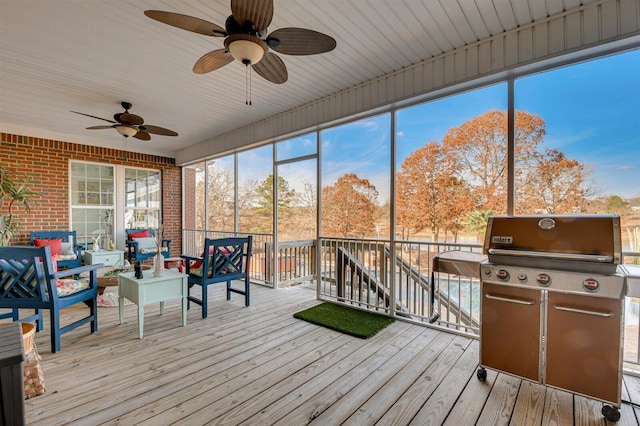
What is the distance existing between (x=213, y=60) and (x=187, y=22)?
1.63ft

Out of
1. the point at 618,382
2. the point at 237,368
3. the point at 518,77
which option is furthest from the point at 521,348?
the point at 518,77

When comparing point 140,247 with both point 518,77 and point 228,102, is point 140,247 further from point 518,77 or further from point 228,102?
point 518,77

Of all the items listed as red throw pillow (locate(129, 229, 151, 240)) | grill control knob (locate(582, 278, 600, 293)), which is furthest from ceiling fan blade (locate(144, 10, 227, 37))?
red throw pillow (locate(129, 229, 151, 240))

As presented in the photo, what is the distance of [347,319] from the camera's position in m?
3.39

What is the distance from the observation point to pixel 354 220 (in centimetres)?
548

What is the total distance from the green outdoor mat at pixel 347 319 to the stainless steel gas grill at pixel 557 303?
1172 mm

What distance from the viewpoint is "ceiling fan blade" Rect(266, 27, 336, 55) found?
1.97 meters

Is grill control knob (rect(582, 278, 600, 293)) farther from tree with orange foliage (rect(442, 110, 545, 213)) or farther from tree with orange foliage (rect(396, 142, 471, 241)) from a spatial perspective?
tree with orange foliage (rect(396, 142, 471, 241))

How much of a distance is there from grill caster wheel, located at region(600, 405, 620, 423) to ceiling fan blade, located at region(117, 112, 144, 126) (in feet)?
17.4

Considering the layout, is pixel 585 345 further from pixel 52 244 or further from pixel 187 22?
pixel 52 244

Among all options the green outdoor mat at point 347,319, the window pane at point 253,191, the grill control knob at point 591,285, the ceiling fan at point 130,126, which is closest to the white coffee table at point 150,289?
the green outdoor mat at point 347,319

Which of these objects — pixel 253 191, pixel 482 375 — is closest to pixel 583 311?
pixel 482 375

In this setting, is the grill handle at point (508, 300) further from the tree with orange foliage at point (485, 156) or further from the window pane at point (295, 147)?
the window pane at point (295, 147)

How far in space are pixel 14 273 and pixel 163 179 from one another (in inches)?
191
